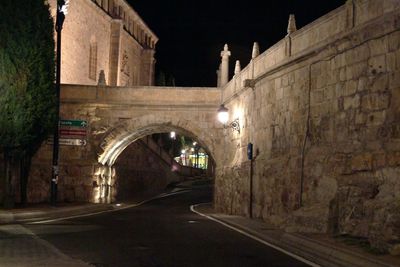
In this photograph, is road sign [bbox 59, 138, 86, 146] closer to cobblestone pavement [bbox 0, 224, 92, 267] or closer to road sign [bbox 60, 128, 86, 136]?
road sign [bbox 60, 128, 86, 136]

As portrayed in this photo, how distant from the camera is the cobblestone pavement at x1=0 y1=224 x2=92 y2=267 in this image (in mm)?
9523

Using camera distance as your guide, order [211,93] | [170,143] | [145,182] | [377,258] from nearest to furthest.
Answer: [377,258]
[211,93]
[145,182]
[170,143]

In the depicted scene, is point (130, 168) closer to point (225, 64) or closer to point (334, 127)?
point (225, 64)

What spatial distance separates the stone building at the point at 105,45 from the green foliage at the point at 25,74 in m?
13.8

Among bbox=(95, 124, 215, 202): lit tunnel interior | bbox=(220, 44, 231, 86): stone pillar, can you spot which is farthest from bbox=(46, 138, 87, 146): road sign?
bbox=(220, 44, 231, 86): stone pillar

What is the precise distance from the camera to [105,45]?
152 ft

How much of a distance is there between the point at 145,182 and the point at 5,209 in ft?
80.3

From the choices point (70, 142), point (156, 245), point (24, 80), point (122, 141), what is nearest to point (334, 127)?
point (156, 245)

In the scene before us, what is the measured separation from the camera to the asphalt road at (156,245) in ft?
33.3

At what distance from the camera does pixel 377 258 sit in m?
9.46

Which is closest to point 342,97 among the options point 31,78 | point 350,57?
point 350,57

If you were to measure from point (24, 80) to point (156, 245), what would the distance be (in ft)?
39.8

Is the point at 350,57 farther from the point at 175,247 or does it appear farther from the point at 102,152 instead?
the point at 102,152

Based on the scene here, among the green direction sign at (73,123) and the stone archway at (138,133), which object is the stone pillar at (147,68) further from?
the green direction sign at (73,123)
